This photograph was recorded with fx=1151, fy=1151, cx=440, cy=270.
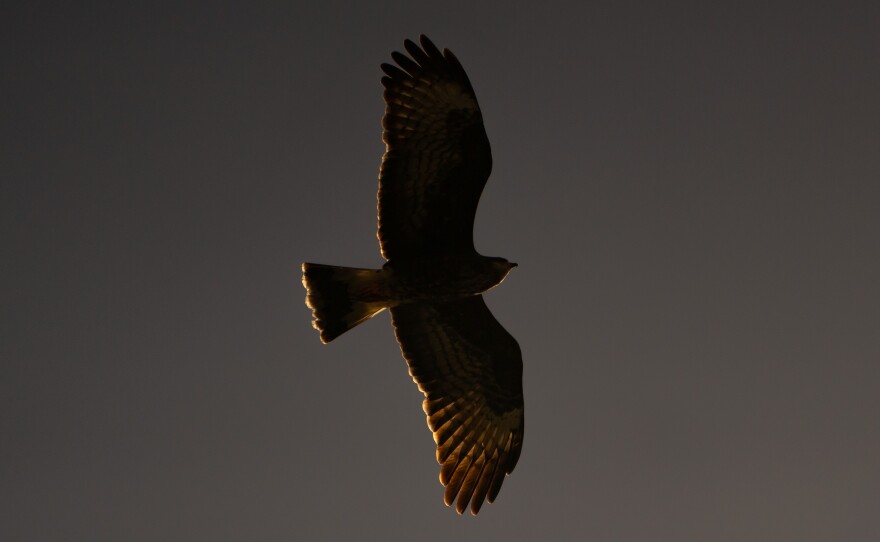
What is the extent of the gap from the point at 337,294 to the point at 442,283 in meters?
0.91

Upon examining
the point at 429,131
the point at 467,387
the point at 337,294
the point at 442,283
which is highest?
the point at 429,131

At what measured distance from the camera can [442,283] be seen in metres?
9.96

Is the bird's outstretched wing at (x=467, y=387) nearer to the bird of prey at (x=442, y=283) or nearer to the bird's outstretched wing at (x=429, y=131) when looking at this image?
the bird of prey at (x=442, y=283)

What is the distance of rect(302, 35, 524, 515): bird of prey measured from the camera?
9.45m

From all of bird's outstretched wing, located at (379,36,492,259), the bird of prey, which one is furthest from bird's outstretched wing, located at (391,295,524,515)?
bird's outstretched wing, located at (379,36,492,259)

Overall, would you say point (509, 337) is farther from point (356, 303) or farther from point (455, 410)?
point (356, 303)

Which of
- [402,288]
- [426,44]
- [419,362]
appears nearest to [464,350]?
[419,362]

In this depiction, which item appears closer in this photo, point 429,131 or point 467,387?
point 429,131

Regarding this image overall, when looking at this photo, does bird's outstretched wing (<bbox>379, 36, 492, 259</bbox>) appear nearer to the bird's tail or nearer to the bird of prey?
the bird of prey

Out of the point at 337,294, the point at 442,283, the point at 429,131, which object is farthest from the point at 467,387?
the point at 429,131

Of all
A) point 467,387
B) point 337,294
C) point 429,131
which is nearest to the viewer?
point 429,131

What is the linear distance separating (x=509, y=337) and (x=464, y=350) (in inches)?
17.3

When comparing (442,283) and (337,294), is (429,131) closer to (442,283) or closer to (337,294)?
(442,283)

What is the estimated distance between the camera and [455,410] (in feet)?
35.2
